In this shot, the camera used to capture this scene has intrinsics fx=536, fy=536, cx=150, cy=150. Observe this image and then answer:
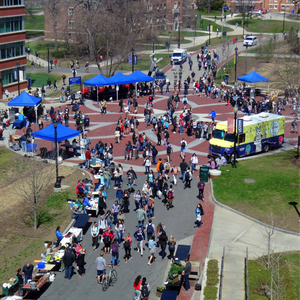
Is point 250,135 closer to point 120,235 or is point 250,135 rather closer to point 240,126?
point 240,126

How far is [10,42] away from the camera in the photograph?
62.1 meters

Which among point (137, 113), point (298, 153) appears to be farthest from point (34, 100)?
point (298, 153)

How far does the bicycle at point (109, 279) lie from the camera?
70.4 ft

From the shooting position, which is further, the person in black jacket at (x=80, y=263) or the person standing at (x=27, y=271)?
the person in black jacket at (x=80, y=263)

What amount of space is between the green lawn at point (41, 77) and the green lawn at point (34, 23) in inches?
1916

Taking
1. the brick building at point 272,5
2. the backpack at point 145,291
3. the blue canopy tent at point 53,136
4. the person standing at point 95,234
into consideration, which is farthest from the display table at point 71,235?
the brick building at point 272,5

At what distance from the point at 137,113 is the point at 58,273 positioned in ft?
102

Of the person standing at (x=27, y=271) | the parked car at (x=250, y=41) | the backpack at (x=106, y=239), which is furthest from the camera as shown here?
the parked car at (x=250, y=41)

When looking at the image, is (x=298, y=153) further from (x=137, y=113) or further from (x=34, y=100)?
(x=34, y=100)

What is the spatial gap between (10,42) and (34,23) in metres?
64.7

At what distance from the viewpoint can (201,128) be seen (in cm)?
4334

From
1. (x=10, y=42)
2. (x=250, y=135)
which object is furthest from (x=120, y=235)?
(x=10, y=42)

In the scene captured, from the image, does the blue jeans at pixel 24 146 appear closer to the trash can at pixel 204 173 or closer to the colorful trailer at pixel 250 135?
the colorful trailer at pixel 250 135

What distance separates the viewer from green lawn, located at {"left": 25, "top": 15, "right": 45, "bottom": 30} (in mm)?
121363
